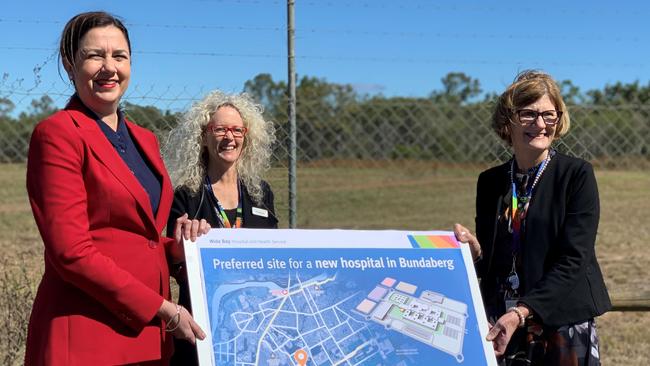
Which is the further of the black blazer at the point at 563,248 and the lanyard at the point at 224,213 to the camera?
the lanyard at the point at 224,213

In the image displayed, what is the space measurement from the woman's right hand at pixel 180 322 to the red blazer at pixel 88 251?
0.04m

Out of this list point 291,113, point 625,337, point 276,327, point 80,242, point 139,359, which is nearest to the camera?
point 80,242

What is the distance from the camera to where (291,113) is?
4.50 metres

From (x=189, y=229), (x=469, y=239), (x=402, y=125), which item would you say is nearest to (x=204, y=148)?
(x=189, y=229)

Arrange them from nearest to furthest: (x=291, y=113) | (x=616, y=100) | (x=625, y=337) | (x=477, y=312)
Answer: (x=477, y=312)
(x=291, y=113)
(x=625, y=337)
(x=616, y=100)

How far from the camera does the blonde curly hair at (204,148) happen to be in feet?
11.3

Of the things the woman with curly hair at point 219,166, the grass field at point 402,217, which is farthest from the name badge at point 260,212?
the grass field at point 402,217

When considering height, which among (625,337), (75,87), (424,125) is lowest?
(625,337)

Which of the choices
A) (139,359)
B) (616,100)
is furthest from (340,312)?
(616,100)

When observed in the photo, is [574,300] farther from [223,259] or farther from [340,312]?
[223,259]

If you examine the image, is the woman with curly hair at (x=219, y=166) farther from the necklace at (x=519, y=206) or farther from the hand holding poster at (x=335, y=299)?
the necklace at (x=519, y=206)

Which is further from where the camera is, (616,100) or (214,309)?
(616,100)

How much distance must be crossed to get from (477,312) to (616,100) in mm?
14007

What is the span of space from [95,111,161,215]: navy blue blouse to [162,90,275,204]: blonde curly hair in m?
0.74
